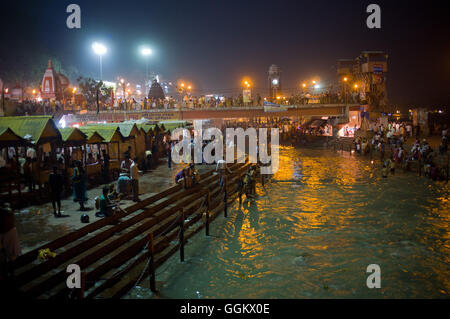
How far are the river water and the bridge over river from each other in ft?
64.6

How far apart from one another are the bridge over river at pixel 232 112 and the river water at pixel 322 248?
64.6ft

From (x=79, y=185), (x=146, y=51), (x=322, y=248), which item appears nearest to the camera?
(x=322, y=248)

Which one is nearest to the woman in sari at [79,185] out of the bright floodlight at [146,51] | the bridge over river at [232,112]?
the bridge over river at [232,112]

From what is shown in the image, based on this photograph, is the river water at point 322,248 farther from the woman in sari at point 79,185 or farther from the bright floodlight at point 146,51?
the bright floodlight at point 146,51

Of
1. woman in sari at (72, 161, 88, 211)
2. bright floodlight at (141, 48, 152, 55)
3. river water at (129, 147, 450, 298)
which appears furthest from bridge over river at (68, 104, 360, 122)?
woman in sari at (72, 161, 88, 211)

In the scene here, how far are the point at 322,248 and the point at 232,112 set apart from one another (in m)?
28.2

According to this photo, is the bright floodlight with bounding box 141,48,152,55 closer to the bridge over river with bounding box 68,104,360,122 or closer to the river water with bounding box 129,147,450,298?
the bridge over river with bounding box 68,104,360,122

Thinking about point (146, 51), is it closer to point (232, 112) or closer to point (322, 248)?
point (232, 112)

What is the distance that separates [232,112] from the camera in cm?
3694

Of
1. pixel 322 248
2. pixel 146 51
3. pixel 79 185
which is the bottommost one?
pixel 322 248

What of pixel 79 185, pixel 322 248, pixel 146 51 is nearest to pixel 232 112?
pixel 146 51

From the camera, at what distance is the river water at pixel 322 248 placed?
7840mm

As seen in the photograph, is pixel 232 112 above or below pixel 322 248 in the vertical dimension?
above

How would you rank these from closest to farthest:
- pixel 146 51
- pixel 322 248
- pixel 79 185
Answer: pixel 322 248
pixel 79 185
pixel 146 51
